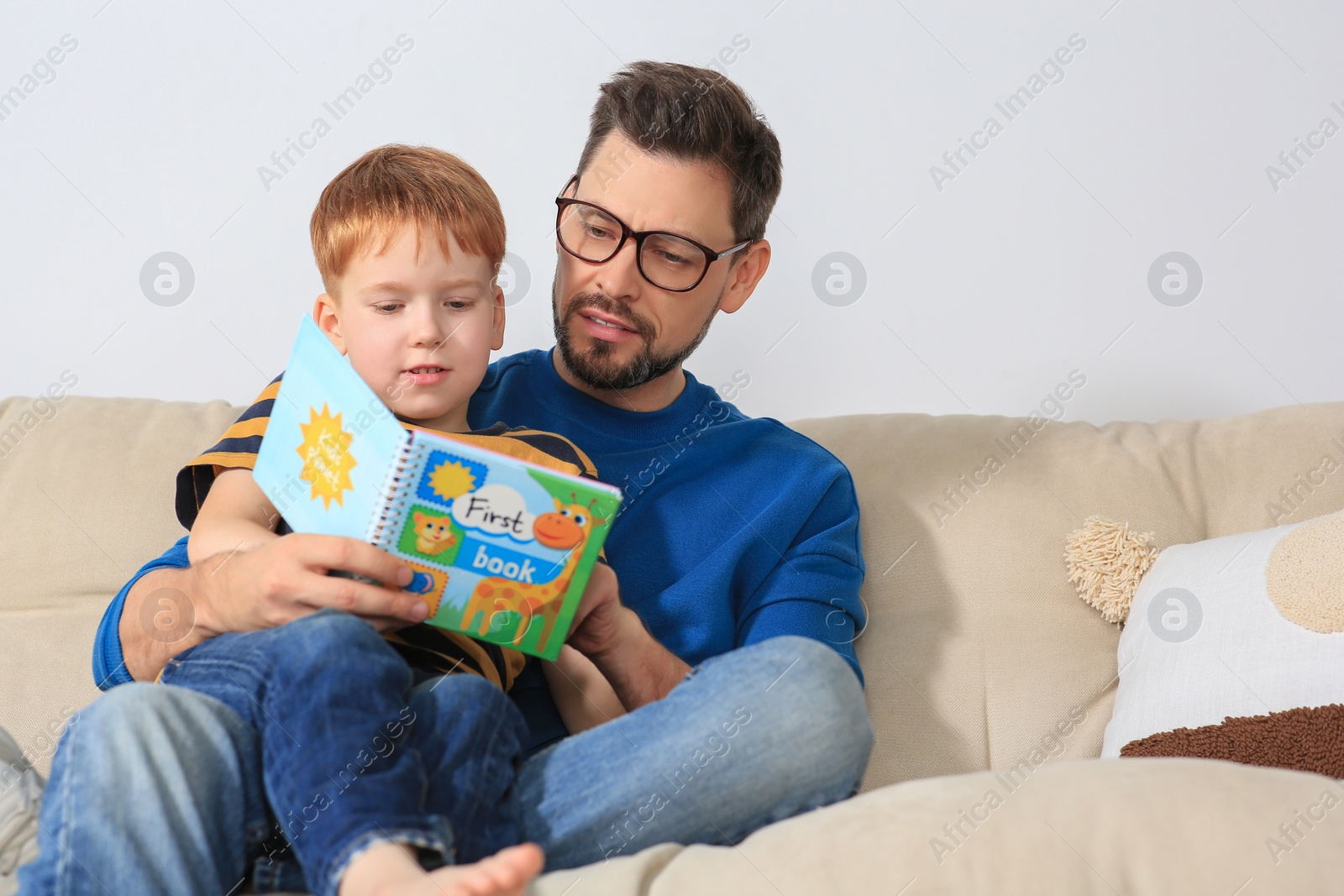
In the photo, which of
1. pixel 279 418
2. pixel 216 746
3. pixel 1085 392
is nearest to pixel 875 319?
pixel 1085 392

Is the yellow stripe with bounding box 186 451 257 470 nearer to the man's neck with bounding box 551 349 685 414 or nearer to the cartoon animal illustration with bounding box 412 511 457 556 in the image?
the cartoon animal illustration with bounding box 412 511 457 556

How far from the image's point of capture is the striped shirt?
44.6 inches

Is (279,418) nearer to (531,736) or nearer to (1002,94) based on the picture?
(531,736)

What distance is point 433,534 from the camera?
3.20 ft

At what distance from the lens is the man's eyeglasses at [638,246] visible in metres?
1.45

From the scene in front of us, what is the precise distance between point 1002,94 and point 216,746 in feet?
5.68

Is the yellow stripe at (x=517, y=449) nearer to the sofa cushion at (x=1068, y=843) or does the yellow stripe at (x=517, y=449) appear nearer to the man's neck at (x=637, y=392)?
the man's neck at (x=637, y=392)

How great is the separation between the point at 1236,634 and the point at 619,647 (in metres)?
0.80

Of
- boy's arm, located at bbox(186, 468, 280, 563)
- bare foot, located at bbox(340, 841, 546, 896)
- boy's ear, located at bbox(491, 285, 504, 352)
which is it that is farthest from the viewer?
boy's ear, located at bbox(491, 285, 504, 352)

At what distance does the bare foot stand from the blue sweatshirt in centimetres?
50

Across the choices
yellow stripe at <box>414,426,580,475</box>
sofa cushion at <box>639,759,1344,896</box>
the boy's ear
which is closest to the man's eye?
the boy's ear

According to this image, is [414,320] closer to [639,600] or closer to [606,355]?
[606,355]

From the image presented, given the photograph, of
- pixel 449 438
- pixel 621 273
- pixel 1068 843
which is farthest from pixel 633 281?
pixel 1068 843

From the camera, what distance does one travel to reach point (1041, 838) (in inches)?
34.1
